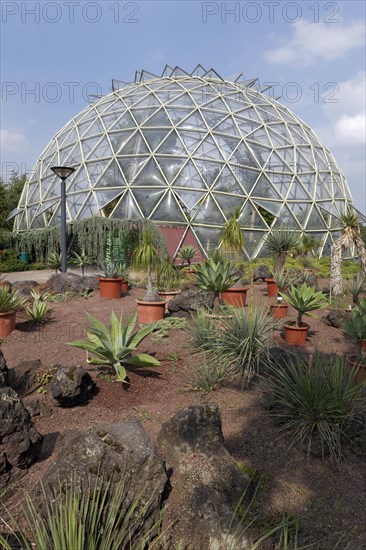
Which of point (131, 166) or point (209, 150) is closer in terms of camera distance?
point (131, 166)

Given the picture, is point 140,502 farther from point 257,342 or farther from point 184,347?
point 184,347

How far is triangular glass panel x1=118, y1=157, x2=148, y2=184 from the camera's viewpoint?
80.0 feet

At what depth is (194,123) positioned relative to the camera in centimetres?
2656

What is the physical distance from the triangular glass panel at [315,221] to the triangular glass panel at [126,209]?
1209cm

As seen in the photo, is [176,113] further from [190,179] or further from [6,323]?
[6,323]

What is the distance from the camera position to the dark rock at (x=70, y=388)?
4.76 m

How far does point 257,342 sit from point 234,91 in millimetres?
30621

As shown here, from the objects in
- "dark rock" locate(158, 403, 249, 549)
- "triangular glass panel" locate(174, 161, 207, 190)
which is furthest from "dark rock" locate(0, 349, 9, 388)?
"triangular glass panel" locate(174, 161, 207, 190)

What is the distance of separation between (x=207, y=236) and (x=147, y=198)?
4361mm

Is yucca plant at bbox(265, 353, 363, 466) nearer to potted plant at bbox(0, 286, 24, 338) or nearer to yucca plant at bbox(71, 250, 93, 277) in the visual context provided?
potted plant at bbox(0, 286, 24, 338)

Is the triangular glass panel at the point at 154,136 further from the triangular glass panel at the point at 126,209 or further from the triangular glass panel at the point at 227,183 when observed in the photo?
the triangular glass panel at the point at 227,183

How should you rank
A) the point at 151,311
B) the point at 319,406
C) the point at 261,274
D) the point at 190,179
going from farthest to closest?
the point at 190,179 < the point at 261,274 < the point at 151,311 < the point at 319,406

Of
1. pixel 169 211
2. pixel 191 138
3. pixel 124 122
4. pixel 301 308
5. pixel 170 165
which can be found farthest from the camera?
pixel 124 122

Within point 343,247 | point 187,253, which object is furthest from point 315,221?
point 343,247
